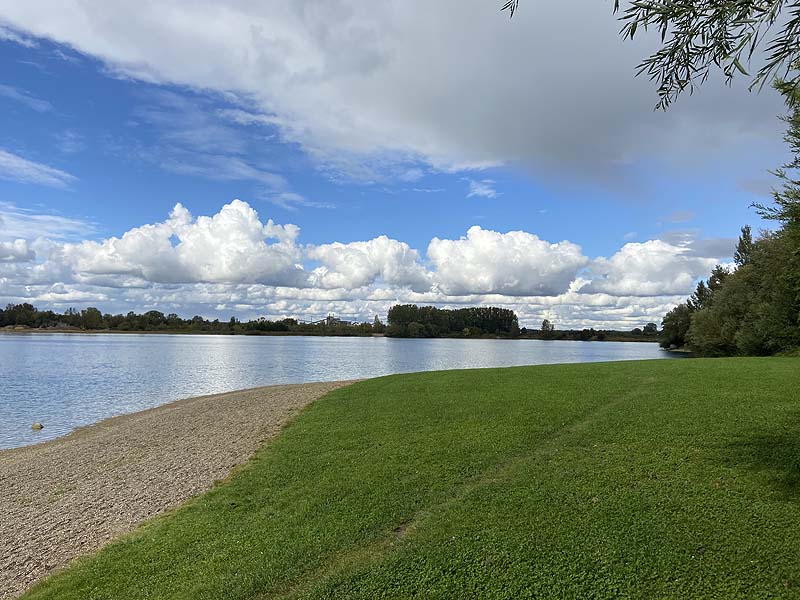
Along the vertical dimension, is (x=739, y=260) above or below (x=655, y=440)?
above

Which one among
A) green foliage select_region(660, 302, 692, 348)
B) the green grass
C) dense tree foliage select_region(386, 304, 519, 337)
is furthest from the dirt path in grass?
dense tree foliage select_region(386, 304, 519, 337)

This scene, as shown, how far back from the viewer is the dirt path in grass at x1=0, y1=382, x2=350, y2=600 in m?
7.53

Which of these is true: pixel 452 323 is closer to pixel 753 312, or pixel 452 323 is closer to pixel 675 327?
pixel 675 327

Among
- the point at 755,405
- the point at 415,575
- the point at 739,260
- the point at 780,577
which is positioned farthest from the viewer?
the point at 739,260

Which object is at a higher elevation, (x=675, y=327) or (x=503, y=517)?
(x=675, y=327)

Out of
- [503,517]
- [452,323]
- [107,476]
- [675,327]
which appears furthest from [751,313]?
[452,323]

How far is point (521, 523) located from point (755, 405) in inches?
316

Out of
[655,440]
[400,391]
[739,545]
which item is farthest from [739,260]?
[739,545]

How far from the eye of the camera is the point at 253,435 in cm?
1368

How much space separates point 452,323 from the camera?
16038 centimetres

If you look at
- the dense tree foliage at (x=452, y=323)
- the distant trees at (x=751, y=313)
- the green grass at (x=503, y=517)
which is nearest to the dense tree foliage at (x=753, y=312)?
the distant trees at (x=751, y=313)

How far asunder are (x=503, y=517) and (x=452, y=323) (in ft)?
508

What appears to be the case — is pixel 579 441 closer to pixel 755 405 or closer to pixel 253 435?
Result: pixel 755 405

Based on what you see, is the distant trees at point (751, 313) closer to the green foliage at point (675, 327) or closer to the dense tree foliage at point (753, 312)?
the dense tree foliage at point (753, 312)
